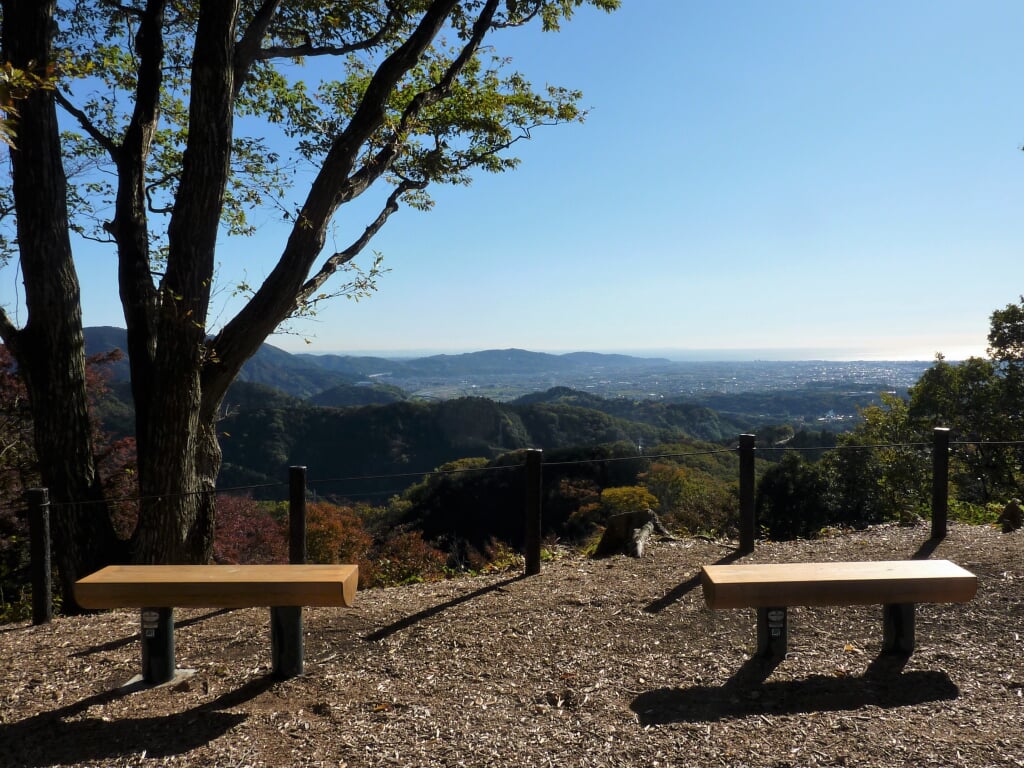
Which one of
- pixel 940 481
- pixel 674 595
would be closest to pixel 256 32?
pixel 674 595

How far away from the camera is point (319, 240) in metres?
5.24

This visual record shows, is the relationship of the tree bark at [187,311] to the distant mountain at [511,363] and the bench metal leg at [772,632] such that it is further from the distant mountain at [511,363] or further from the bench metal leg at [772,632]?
the distant mountain at [511,363]

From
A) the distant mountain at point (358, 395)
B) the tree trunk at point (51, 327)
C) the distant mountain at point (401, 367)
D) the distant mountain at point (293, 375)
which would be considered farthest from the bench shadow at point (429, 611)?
the distant mountain at point (293, 375)

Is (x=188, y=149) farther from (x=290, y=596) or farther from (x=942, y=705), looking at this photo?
(x=942, y=705)

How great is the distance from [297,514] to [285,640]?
1408 millimetres

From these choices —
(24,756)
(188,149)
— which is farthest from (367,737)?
(188,149)

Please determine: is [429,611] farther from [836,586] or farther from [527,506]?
[836,586]

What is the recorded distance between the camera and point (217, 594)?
3.02 metres

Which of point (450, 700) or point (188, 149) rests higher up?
point (188, 149)

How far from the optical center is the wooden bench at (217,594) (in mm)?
3008

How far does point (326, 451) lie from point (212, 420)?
35.5 m

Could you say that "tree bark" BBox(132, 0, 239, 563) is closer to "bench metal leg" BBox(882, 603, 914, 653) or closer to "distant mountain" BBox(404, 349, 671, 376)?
"bench metal leg" BBox(882, 603, 914, 653)

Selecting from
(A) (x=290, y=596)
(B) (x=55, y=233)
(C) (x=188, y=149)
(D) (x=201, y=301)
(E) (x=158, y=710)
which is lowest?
(E) (x=158, y=710)

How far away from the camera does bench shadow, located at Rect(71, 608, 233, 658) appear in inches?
146
